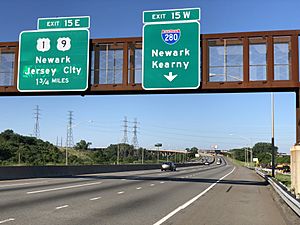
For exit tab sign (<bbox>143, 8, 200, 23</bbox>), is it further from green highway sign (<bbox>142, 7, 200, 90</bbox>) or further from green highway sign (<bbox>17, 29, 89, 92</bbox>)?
green highway sign (<bbox>17, 29, 89, 92</bbox>)

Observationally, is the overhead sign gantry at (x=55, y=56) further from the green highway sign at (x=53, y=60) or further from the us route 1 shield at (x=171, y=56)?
the us route 1 shield at (x=171, y=56)

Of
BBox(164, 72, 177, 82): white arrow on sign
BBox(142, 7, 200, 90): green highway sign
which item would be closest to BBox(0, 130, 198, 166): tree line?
BBox(142, 7, 200, 90): green highway sign

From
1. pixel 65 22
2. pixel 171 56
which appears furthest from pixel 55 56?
pixel 171 56

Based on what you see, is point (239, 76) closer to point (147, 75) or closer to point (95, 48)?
point (147, 75)

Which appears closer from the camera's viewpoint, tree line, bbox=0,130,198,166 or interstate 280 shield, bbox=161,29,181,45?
interstate 280 shield, bbox=161,29,181,45

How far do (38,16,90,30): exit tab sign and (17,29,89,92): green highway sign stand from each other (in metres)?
0.25

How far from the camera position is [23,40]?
24.0 meters

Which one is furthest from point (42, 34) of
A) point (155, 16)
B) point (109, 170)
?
point (109, 170)

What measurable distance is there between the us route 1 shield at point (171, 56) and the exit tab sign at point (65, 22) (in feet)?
11.7

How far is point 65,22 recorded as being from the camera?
23.6m

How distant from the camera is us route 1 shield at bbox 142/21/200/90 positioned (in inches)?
850

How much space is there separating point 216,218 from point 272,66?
444 inches

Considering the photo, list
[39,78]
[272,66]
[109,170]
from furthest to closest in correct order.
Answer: [109,170] → [39,78] → [272,66]

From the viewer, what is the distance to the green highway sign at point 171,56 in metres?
21.6
